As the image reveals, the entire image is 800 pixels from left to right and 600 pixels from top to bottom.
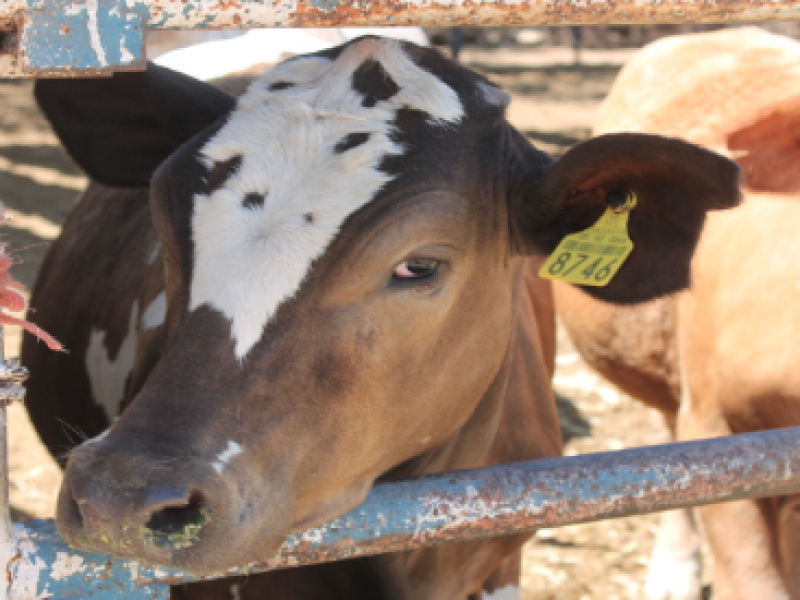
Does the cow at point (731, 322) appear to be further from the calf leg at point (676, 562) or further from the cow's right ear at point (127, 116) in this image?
the cow's right ear at point (127, 116)

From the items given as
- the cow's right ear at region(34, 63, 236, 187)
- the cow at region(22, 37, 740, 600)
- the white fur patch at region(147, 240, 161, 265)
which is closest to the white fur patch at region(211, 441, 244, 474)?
the cow at region(22, 37, 740, 600)

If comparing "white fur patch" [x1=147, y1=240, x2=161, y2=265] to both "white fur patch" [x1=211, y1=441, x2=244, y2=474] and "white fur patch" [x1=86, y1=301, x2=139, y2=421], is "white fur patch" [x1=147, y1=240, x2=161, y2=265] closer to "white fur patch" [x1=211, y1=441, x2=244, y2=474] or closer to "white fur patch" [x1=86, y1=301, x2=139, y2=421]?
"white fur patch" [x1=86, y1=301, x2=139, y2=421]

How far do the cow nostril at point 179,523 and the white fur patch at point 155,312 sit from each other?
107cm

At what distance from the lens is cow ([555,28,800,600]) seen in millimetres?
3074

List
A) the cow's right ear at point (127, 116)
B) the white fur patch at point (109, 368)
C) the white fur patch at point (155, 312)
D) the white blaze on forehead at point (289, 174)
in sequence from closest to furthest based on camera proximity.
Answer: the white blaze on forehead at point (289, 174)
the cow's right ear at point (127, 116)
the white fur patch at point (155, 312)
the white fur patch at point (109, 368)

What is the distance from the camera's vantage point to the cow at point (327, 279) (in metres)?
1.48

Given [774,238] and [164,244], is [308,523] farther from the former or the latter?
[774,238]

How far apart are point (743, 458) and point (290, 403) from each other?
721mm

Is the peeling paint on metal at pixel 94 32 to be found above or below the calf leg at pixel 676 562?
above

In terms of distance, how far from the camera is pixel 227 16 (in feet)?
4.66

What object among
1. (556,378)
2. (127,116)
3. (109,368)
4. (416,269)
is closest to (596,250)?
(416,269)

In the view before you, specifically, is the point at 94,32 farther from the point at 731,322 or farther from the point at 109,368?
the point at 731,322

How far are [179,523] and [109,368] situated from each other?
1645 mm

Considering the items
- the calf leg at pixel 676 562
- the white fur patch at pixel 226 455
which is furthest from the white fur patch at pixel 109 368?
the calf leg at pixel 676 562
